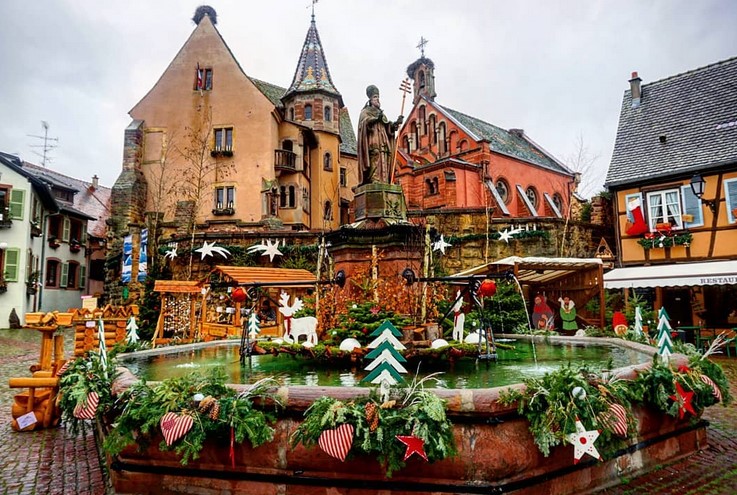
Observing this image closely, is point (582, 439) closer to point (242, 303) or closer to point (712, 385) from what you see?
point (712, 385)

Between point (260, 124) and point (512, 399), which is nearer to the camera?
point (512, 399)

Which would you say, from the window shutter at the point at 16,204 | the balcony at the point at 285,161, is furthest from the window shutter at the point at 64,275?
the balcony at the point at 285,161

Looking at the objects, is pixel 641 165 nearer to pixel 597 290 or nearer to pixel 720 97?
pixel 720 97

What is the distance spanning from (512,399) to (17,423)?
7146 millimetres

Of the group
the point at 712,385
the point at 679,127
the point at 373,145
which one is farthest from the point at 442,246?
the point at 712,385

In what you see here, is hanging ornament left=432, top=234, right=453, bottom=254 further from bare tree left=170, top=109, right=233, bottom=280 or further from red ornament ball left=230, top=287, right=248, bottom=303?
bare tree left=170, top=109, right=233, bottom=280

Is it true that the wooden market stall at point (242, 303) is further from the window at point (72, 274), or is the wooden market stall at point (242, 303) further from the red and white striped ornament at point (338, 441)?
the window at point (72, 274)

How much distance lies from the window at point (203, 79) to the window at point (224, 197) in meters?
6.36

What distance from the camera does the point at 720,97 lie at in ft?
65.2

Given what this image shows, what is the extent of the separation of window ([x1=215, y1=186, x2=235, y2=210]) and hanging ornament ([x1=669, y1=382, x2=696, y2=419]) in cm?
2807

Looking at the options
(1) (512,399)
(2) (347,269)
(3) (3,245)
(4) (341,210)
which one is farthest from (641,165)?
(3) (3,245)

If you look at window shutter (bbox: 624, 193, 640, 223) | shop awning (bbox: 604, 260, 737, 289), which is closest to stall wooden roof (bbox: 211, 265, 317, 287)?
shop awning (bbox: 604, 260, 737, 289)

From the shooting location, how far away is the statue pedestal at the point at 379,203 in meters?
8.63

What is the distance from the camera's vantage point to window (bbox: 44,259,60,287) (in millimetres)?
32875
